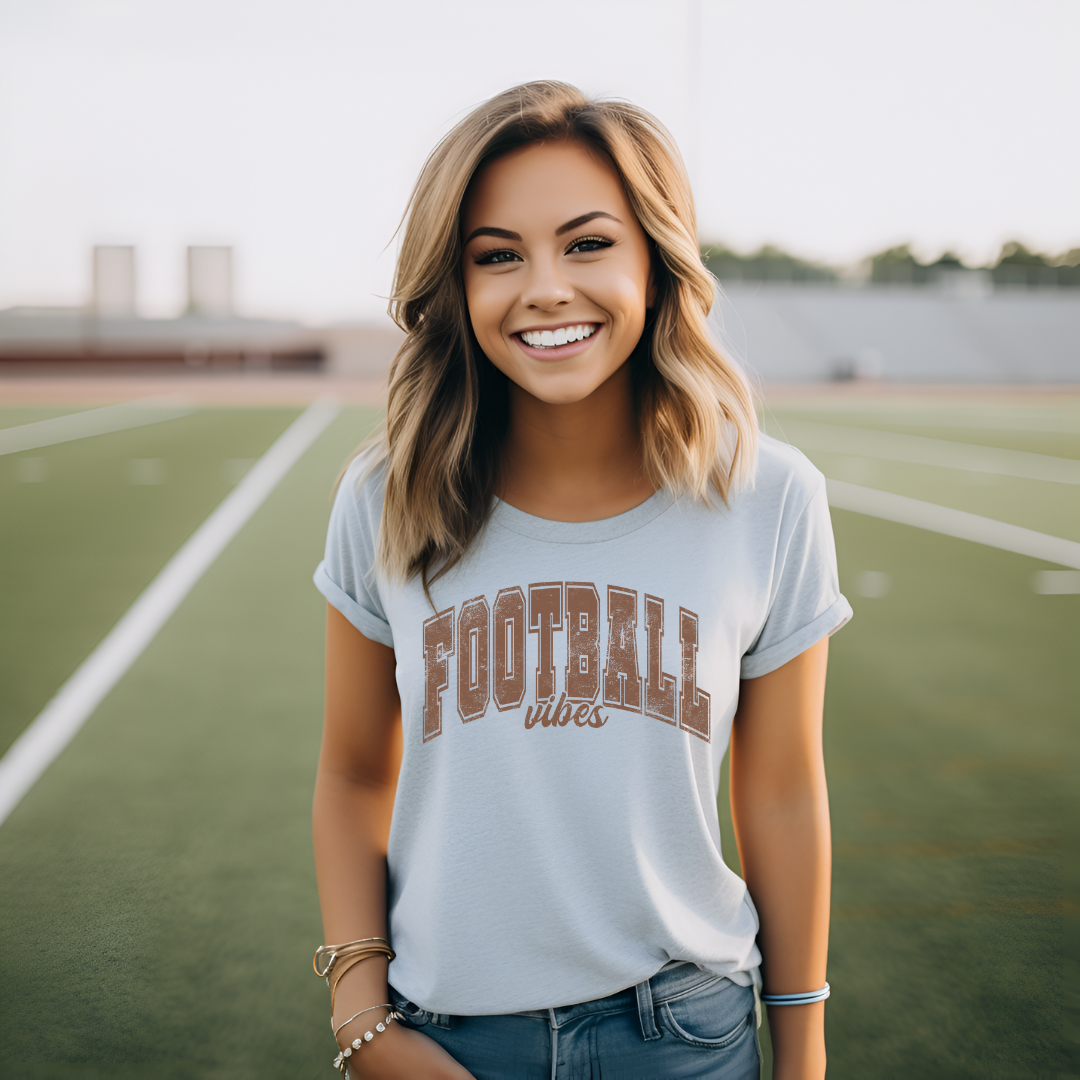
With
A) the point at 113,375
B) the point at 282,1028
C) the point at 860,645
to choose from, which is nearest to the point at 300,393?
the point at 113,375

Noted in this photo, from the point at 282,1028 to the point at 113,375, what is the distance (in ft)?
166

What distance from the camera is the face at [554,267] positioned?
137cm

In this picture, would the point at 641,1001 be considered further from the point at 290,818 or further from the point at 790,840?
the point at 290,818

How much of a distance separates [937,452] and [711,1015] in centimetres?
1543

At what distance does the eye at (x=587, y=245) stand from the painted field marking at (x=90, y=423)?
15.5m

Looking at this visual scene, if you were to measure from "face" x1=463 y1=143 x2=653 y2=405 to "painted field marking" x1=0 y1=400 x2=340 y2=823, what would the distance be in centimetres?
335

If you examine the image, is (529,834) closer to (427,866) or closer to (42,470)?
(427,866)

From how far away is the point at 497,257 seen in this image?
1434 millimetres

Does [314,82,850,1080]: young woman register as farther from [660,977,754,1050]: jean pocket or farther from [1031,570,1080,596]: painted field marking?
[1031,570,1080,596]: painted field marking

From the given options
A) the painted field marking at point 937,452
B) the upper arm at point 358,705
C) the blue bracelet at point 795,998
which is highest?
the upper arm at point 358,705

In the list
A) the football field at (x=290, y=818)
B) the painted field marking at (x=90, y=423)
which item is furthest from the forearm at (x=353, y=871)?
the painted field marking at (x=90, y=423)

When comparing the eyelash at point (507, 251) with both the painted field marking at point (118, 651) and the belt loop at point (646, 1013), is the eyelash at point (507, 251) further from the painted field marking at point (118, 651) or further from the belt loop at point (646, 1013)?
the painted field marking at point (118, 651)

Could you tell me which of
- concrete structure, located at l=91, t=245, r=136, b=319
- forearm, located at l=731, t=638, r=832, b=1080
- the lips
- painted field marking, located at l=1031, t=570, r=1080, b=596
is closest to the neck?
the lips

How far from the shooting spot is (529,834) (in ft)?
4.46
